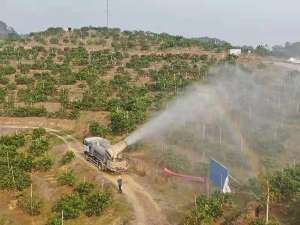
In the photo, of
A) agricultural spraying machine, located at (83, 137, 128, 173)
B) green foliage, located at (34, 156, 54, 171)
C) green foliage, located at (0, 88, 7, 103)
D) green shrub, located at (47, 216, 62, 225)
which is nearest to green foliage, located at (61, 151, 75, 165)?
green foliage, located at (34, 156, 54, 171)

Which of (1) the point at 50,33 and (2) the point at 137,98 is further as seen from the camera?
(1) the point at 50,33

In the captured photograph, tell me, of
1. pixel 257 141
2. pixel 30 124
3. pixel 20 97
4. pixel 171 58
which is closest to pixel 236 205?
pixel 257 141

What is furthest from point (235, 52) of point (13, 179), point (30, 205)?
point (30, 205)

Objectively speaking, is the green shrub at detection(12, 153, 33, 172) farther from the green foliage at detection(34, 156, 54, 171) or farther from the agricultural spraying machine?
the agricultural spraying machine

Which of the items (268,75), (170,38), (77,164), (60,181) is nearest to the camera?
(60,181)

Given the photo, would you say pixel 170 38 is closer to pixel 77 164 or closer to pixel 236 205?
pixel 77 164

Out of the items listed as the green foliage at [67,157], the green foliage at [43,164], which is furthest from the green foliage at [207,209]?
the green foliage at [43,164]
